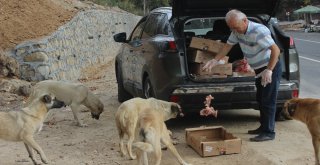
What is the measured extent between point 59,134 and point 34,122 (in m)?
1.59

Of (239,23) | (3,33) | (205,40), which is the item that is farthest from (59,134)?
(3,33)

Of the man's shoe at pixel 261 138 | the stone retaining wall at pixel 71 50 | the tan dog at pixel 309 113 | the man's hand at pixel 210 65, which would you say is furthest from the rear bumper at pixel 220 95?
the stone retaining wall at pixel 71 50

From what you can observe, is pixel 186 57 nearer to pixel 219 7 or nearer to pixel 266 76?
pixel 219 7

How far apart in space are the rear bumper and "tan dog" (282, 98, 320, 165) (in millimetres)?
934

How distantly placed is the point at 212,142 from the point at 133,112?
1039 millimetres

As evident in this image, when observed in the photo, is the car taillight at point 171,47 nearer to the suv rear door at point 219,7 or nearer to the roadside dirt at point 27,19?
the suv rear door at point 219,7

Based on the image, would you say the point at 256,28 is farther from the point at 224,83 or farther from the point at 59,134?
the point at 59,134

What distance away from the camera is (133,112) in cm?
648

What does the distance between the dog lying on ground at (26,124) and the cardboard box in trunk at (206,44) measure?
7.45 feet

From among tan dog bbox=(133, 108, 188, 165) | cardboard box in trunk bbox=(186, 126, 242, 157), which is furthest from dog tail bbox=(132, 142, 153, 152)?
cardboard box in trunk bbox=(186, 126, 242, 157)

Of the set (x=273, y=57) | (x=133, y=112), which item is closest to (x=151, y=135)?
(x=133, y=112)

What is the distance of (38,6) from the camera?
16.3m

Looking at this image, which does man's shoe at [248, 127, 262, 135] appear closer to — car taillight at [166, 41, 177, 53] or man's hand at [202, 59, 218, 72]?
man's hand at [202, 59, 218, 72]

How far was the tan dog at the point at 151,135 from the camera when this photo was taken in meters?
5.58
